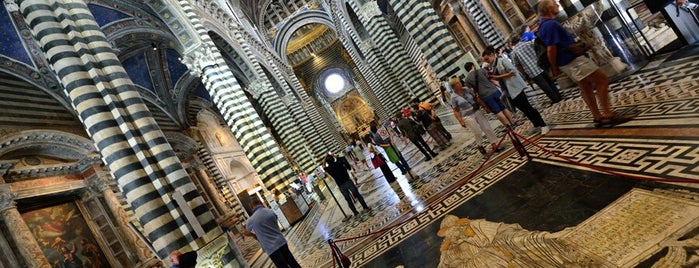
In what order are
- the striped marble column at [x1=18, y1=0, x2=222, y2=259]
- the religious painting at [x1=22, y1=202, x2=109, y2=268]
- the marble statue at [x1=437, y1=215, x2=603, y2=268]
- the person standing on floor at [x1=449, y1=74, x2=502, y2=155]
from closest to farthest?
the marble statue at [x1=437, y1=215, x2=603, y2=268], the person standing on floor at [x1=449, y1=74, x2=502, y2=155], the striped marble column at [x1=18, y1=0, x2=222, y2=259], the religious painting at [x1=22, y1=202, x2=109, y2=268]

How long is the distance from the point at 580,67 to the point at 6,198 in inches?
486

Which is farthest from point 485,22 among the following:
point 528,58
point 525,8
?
point 528,58

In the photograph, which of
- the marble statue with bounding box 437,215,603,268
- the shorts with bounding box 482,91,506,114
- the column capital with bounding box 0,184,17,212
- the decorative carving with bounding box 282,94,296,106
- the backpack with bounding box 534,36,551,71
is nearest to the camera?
the marble statue with bounding box 437,215,603,268

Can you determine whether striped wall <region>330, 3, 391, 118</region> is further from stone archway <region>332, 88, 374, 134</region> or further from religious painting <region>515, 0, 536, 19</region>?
stone archway <region>332, 88, 374, 134</region>

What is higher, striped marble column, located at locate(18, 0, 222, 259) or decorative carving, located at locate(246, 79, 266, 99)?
decorative carving, located at locate(246, 79, 266, 99)

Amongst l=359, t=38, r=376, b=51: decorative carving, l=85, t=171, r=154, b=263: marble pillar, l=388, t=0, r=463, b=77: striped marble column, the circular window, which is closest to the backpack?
Result: l=388, t=0, r=463, b=77: striped marble column

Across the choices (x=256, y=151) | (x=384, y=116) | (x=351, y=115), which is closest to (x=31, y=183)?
(x=256, y=151)

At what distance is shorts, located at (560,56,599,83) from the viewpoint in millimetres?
3734

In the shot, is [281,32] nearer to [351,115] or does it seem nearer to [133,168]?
[351,115]

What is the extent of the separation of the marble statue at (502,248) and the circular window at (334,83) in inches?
1477

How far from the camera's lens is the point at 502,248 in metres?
2.45

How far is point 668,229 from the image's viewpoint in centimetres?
184

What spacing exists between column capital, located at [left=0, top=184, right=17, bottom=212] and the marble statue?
10.9m

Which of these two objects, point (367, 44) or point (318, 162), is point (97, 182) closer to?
point (318, 162)
